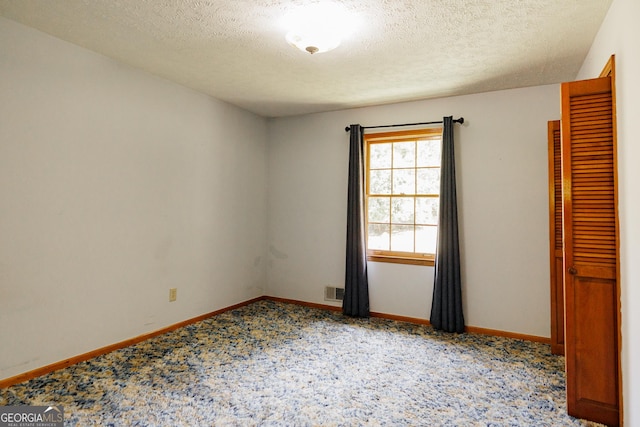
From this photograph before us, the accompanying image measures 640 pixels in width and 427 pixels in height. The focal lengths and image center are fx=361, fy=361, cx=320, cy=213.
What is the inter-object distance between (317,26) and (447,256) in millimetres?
2508

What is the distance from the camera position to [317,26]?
2328 mm

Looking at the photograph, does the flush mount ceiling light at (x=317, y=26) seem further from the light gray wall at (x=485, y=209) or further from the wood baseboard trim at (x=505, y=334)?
the wood baseboard trim at (x=505, y=334)

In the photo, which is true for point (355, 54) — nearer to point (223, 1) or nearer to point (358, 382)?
point (223, 1)

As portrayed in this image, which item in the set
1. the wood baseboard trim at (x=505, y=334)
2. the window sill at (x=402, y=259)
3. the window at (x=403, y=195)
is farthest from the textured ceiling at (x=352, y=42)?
the wood baseboard trim at (x=505, y=334)

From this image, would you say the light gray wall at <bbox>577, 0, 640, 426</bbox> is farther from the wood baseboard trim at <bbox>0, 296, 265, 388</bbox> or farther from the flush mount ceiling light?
the wood baseboard trim at <bbox>0, 296, 265, 388</bbox>

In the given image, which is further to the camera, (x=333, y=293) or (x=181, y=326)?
(x=333, y=293)

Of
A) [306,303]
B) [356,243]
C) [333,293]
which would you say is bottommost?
[306,303]

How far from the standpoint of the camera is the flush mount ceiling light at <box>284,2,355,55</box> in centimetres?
223

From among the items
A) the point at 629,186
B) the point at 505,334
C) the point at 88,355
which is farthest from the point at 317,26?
the point at 505,334

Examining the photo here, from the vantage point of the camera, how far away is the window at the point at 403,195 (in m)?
3.98

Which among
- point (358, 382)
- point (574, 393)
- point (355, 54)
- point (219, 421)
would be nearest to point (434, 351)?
point (358, 382)

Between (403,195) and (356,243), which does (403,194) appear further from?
(356,243)

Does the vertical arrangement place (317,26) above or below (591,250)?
above

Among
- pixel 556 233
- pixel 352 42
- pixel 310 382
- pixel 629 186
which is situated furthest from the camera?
pixel 556 233
